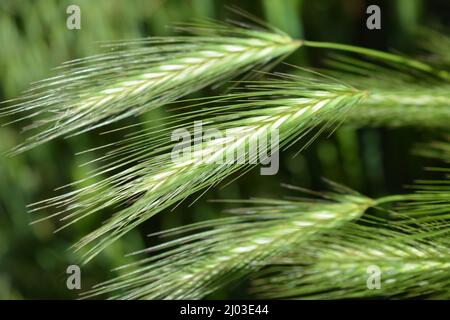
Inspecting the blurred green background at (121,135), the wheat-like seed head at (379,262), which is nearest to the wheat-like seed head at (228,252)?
the wheat-like seed head at (379,262)

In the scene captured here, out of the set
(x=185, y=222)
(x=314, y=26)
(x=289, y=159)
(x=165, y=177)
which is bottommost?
(x=185, y=222)

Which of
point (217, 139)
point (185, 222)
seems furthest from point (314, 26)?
point (217, 139)

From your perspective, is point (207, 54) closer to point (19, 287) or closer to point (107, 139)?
point (107, 139)

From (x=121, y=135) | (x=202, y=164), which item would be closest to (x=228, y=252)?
(x=202, y=164)

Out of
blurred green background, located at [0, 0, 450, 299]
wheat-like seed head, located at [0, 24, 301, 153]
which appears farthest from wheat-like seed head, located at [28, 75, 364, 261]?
blurred green background, located at [0, 0, 450, 299]

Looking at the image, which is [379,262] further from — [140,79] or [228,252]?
[140,79]

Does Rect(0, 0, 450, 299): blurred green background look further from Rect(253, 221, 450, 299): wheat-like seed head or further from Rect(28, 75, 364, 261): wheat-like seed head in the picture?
Rect(28, 75, 364, 261): wheat-like seed head

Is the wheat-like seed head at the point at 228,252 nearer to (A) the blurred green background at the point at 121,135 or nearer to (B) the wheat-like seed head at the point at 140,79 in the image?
(B) the wheat-like seed head at the point at 140,79
